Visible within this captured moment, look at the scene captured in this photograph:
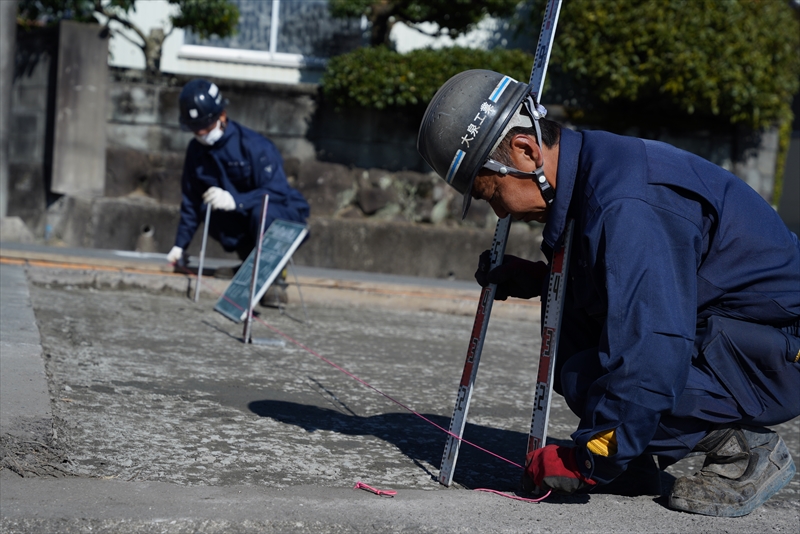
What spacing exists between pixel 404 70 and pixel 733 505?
7.27 meters

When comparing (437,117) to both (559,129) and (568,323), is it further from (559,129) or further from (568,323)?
(568,323)

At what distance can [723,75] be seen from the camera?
9.27 metres

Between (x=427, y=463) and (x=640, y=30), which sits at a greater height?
(x=640, y=30)

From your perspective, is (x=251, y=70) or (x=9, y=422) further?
(x=251, y=70)

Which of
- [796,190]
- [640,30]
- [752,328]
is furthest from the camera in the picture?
[796,190]

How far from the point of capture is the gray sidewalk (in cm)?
242

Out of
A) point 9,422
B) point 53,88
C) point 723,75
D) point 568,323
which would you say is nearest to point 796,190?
point 723,75

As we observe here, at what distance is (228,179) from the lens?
21.7ft

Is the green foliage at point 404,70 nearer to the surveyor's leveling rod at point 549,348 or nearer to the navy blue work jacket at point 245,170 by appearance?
the navy blue work jacket at point 245,170

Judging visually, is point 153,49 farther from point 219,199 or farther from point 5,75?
point 219,199

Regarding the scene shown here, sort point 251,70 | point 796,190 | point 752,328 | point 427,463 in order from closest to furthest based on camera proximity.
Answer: point 752,328 < point 427,463 < point 251,70 < point 796,190

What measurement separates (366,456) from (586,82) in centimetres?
805

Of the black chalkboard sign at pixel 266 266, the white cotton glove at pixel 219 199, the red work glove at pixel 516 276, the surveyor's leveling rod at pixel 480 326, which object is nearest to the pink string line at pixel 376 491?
A: the surveyor's leveling rod at pixel 480 326

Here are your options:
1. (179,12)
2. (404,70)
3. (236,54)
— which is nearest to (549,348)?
(404,70)
